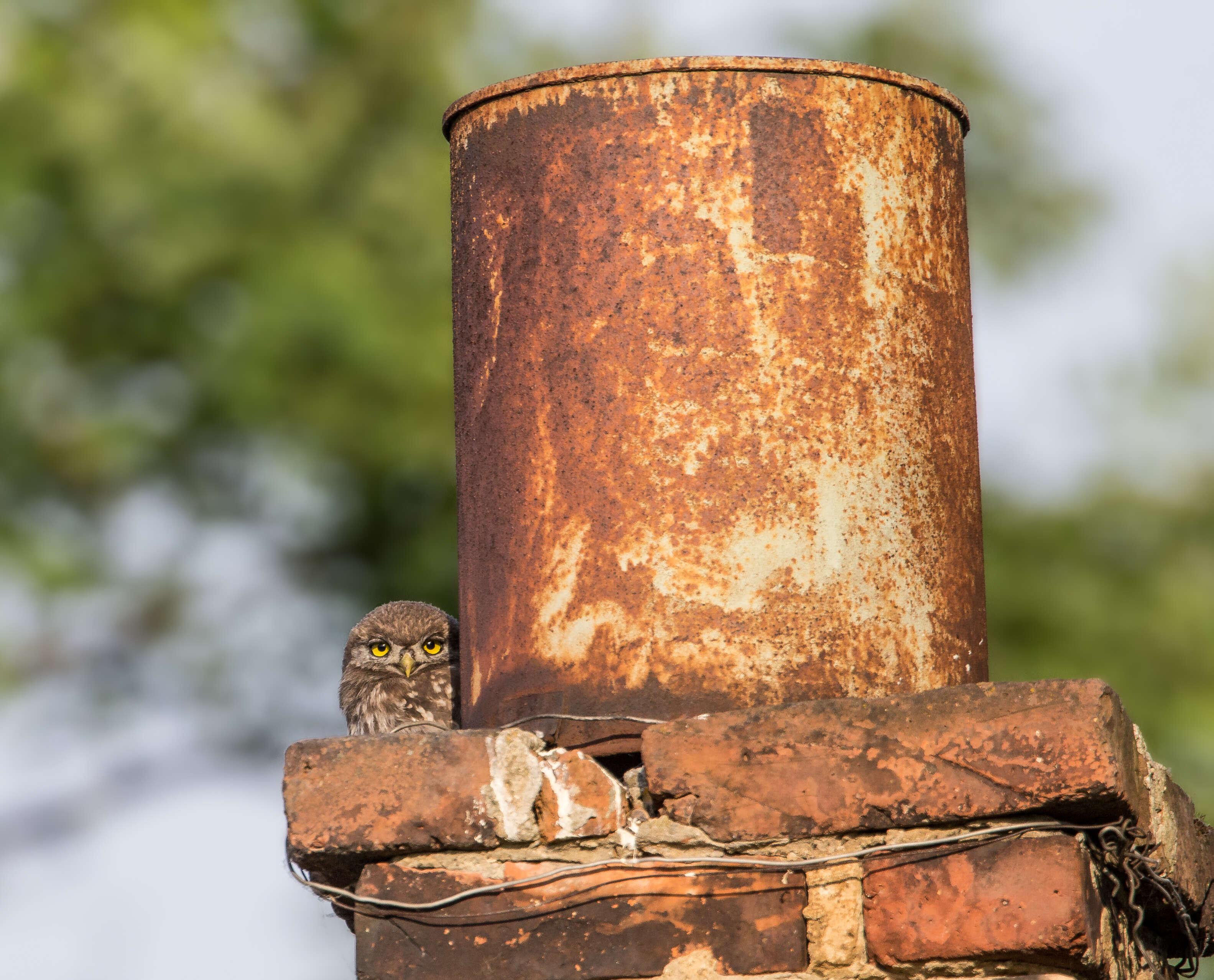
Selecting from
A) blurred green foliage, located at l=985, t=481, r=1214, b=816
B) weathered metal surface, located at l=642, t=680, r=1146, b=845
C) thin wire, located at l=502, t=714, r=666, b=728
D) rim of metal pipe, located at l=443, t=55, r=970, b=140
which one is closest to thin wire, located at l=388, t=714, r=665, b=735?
thin wire, located at l=502, t=714, r=666, b=728

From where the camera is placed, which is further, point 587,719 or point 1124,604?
point 1124,604

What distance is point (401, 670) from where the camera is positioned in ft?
14.9

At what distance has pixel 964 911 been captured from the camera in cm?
214

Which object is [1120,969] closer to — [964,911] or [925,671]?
[964,911]

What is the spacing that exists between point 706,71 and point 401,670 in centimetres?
233

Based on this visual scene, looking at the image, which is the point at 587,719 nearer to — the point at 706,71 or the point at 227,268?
the point at 706,71

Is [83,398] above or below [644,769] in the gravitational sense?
above

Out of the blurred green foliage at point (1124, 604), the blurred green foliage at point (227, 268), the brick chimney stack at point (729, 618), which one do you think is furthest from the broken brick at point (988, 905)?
the blurred green foliage at point (227, 268)

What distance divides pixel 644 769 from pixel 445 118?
1.12m

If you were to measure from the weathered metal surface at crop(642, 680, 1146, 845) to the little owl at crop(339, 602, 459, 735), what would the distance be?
6.89 feet

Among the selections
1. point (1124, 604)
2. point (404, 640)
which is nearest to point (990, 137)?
point (1124, 604)

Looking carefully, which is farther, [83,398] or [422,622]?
[83,398]

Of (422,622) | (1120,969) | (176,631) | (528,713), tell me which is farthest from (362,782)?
(176,631)

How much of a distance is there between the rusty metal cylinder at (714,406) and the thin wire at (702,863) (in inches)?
8.6
